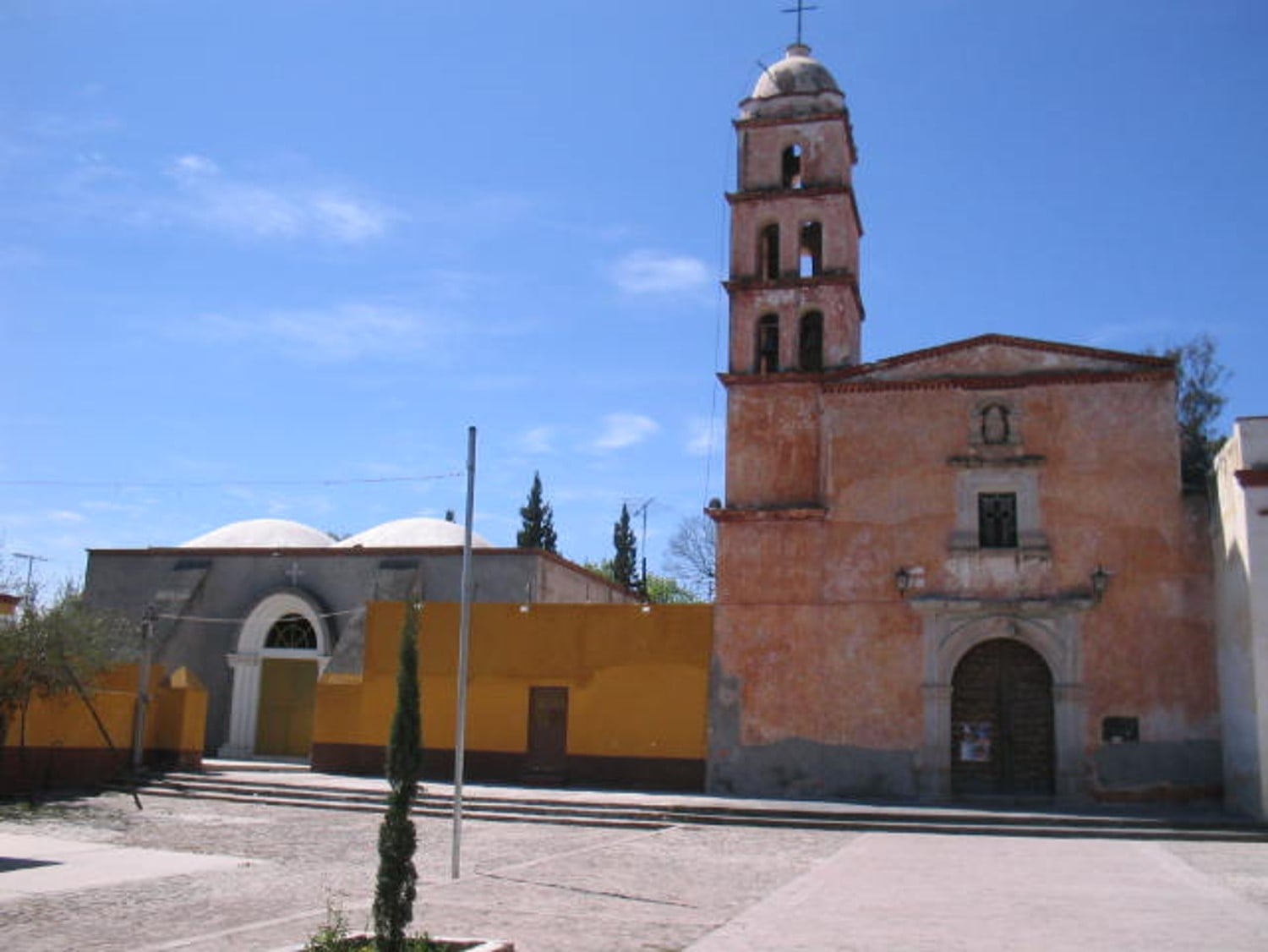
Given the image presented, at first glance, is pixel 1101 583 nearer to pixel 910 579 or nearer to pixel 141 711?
pixel 910 579

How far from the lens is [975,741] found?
66.2 ft

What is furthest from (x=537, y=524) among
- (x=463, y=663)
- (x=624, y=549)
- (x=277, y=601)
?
(x=463, y=663)

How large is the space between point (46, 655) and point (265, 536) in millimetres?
14109

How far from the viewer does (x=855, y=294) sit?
23203 mm

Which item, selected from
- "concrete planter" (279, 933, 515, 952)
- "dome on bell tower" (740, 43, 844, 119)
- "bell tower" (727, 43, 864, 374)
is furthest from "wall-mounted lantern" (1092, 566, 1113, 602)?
"concrete planter" (279, 933, 515, 952)

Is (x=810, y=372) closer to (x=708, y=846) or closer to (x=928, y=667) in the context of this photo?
(x=928, y=667)

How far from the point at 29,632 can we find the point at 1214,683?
18.9 metres

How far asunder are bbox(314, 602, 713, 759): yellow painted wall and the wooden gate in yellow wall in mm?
4264

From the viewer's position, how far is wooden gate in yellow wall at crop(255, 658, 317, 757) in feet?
90.6

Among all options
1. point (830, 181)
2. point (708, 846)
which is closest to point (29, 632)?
point (708, 846)

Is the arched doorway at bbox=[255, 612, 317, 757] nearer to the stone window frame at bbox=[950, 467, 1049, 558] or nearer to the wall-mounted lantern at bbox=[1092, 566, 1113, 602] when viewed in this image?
the stone window frame at bbox=[950, 467, 1049, 558]

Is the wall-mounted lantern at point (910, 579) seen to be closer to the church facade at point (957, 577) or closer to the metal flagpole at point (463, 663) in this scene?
the church facade at point (957, 577)

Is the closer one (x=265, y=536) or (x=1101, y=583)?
(x=1101, y=583)

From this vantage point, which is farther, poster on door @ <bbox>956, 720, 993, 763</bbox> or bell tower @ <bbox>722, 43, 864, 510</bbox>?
bell tower @ <bbox>722, 43, 864, 510</bbox>
